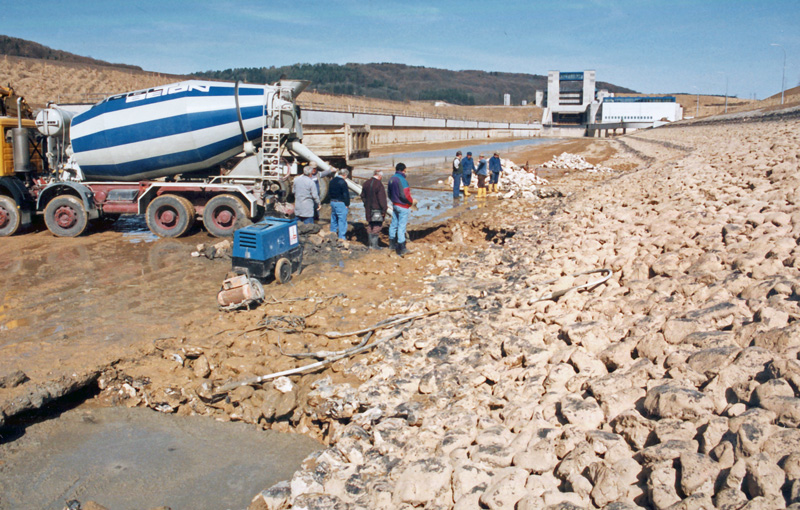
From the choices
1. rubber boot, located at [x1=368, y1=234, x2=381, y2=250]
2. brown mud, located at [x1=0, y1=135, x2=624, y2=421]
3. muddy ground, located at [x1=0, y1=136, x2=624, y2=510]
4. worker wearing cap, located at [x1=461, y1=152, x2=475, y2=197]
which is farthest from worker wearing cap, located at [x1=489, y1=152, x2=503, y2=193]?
rubber boot, located at [x1=368, y1=234, x2=381, y2=250]

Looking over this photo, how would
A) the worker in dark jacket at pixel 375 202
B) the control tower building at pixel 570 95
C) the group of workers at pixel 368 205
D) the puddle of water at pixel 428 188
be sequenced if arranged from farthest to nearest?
1. the control tower building at pixel 570 95
2. the puddle of water at pixel 428 188
3. the worker in dark jacket at pixel 375 202
4. the group of workers at pixel 368 205

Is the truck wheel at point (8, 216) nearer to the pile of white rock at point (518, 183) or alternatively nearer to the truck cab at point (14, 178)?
the truck cab at point (14, 178)

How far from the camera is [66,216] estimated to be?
42.6 feet

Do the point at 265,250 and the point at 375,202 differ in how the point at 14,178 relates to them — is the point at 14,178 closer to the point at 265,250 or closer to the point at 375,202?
the point at 265,250

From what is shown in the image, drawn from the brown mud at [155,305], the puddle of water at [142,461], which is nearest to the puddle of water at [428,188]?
the brown mud at [155,305]

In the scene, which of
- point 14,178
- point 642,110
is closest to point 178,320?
point 14,178

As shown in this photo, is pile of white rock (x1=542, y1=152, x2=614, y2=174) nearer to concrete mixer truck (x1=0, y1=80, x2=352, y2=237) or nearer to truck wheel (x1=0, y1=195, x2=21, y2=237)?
concrete mixer truck (x1=0, y1=80, x2=352, y2=237)

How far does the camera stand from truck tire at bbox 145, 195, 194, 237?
12711 mm

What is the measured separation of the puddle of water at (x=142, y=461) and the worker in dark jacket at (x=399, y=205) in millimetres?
5622

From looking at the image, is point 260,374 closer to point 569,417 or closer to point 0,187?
point 569,417

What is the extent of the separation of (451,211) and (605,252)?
8050mm

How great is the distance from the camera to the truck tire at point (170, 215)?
12.7 meters

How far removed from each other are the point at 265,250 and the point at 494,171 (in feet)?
38.9

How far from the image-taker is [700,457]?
10.6ft
